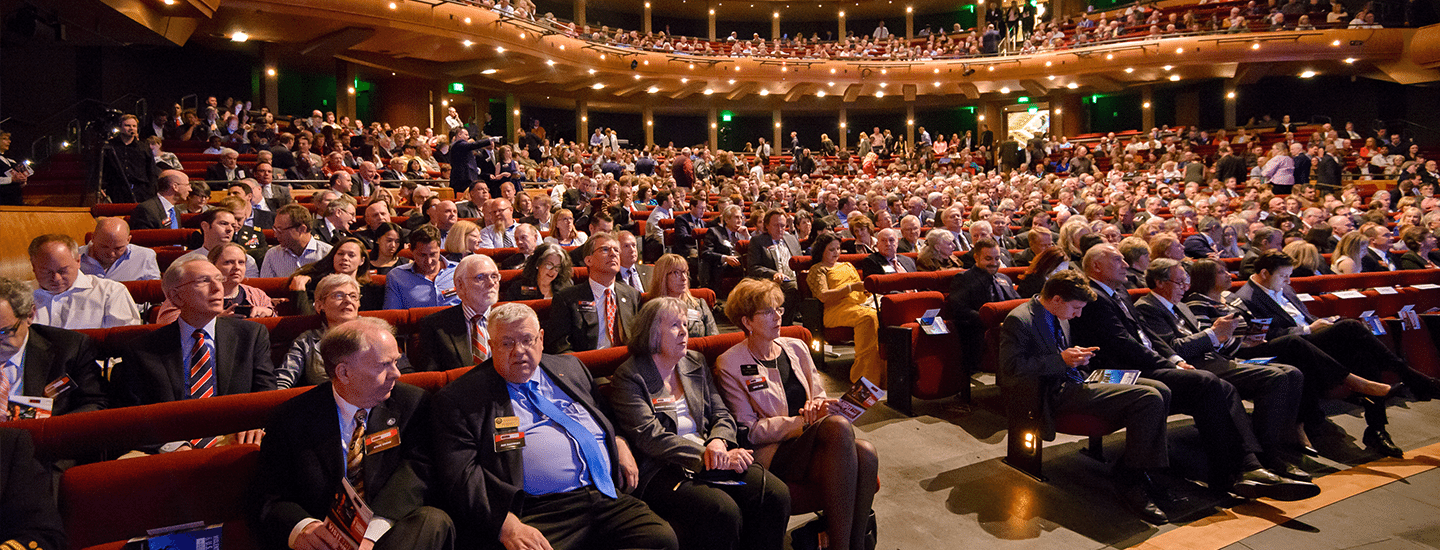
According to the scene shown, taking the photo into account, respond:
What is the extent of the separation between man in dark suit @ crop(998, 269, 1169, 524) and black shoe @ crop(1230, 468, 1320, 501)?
0.97 feet

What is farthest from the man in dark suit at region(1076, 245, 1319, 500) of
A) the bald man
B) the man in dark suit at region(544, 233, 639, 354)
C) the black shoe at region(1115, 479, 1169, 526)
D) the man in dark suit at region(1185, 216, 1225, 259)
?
the bald man

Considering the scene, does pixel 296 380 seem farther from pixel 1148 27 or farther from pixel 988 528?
pixel 1148 27

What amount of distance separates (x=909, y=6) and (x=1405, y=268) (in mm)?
18189

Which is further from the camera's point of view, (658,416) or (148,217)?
(148,217)

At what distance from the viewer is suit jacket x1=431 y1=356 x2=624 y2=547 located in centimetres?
176

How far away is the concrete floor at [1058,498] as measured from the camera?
2.46 metres

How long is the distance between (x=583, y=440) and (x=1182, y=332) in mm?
2799

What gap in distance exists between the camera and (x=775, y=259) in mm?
5125

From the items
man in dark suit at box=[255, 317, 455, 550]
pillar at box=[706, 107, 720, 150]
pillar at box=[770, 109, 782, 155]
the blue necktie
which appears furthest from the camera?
pillar at box=[770, 109, 782, 155]

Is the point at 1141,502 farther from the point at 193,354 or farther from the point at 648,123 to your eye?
the point at 648,123

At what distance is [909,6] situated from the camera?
2161 centimetres

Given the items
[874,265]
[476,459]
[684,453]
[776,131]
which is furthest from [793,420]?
[776,131]

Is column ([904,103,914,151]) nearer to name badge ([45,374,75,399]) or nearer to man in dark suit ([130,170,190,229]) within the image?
man in dark suit ([130,170,190,229])

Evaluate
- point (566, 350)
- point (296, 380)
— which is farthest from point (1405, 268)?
point (296, 380)
